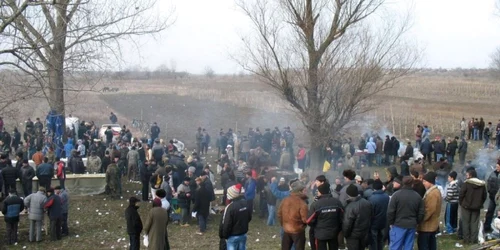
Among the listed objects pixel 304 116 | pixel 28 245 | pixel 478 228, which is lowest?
pixel 28 245

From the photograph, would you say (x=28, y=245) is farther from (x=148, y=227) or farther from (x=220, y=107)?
(x=220, y=107)

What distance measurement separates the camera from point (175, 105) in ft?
162

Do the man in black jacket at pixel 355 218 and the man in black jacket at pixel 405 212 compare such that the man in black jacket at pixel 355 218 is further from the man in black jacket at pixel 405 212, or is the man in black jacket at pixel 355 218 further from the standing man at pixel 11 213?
the standing man at pixel 11 213

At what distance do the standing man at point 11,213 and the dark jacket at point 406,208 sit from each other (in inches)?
335

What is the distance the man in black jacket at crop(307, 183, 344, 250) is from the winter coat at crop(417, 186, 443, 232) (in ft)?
5.37

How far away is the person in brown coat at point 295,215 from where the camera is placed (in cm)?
906

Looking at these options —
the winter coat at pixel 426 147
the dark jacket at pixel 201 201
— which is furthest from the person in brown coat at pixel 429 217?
the winter coat at pixel 426 147

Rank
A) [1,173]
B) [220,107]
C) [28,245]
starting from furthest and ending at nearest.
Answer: [220,107], [1,173], [28,245]

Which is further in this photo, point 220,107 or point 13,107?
point 220,107

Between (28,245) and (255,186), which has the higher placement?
(255,186)

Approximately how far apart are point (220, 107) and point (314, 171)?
2816 cm

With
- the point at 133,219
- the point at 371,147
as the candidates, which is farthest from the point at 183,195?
the point at 371,147

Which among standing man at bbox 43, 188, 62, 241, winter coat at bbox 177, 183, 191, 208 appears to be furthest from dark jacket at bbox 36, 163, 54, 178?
winter coat at bbox 177, 183, 191, 208

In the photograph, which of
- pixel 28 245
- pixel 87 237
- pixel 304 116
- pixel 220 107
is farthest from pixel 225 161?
pixel 220 107
